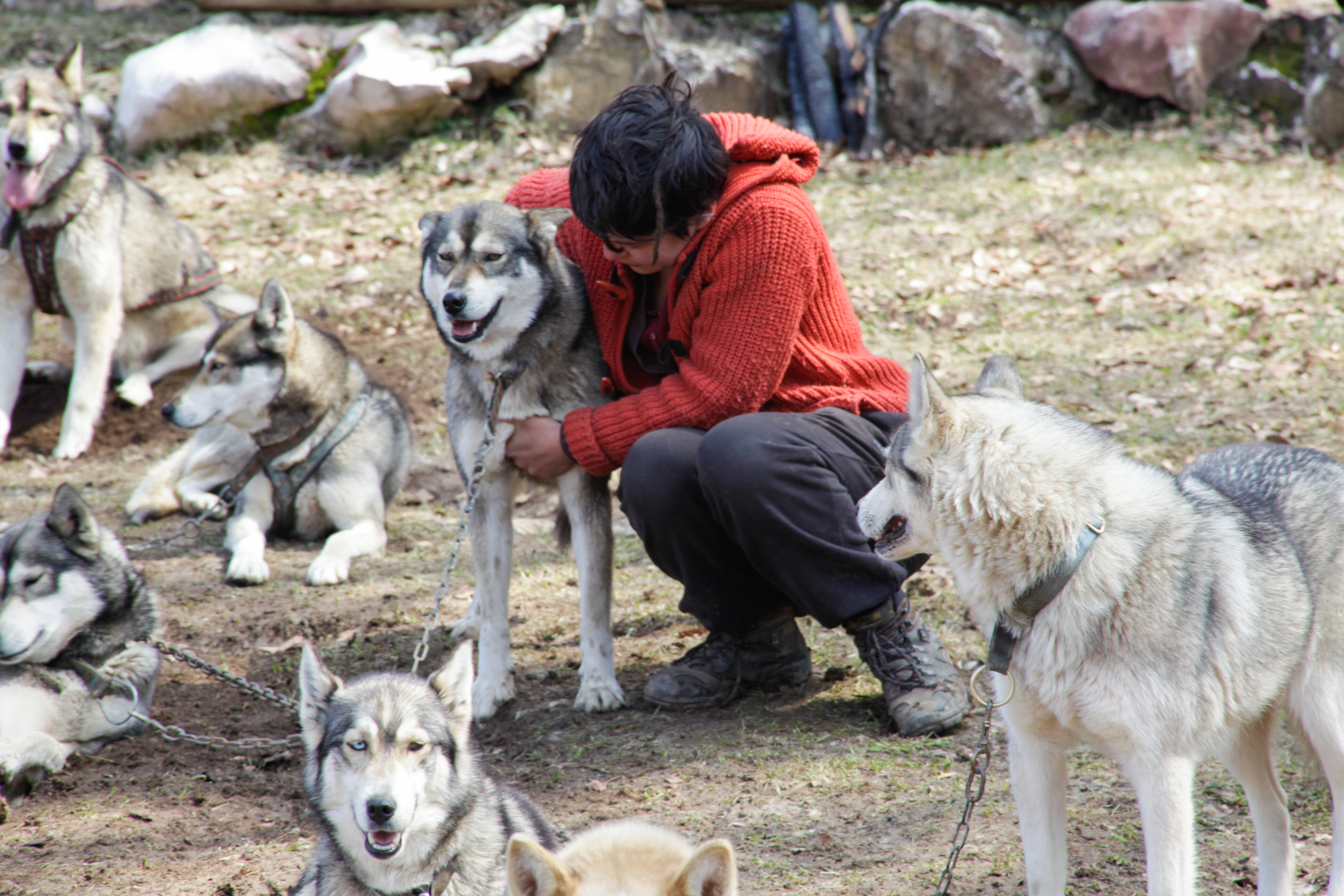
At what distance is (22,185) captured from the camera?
243 inches

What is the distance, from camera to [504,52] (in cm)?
945

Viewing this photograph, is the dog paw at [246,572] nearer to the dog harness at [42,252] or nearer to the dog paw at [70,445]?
the dog paw at [70,445]

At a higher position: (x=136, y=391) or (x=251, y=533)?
(x=251, y=533)

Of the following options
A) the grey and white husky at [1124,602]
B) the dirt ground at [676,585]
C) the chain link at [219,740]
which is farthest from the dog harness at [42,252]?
the grey and white husky at [1124,602]

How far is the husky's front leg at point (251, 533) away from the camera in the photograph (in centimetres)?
475

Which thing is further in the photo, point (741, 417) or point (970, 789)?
point (741, 417)

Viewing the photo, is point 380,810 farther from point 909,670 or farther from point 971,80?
point 971,80

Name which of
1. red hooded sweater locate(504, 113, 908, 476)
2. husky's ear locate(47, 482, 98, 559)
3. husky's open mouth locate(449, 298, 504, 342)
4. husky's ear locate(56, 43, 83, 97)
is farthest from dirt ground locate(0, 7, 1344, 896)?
husky's ear locate(56, 43, 83, 97)

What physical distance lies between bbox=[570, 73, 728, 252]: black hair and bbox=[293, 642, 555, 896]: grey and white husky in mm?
1479

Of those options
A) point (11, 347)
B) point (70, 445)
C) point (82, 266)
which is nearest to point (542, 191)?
point (82, 266)

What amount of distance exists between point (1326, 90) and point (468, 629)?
9.11m

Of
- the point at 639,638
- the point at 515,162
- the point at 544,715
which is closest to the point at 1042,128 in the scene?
the point at 515,162

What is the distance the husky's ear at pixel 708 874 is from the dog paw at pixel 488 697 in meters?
2.12

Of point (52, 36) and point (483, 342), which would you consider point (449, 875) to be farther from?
point (52, 36)
